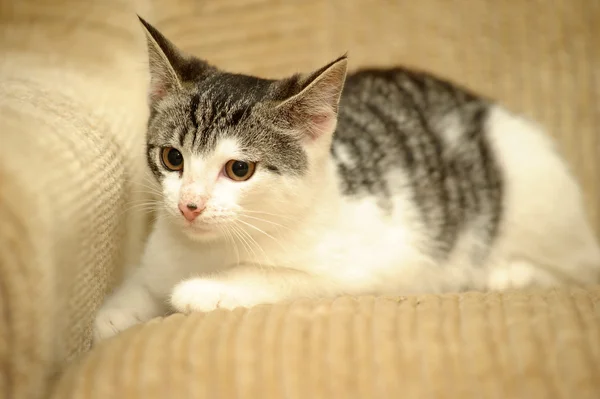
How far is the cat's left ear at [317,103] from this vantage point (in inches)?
44.1

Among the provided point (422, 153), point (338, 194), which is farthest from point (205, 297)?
point (422, 153)

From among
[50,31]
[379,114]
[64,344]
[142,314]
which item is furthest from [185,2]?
[64,344]

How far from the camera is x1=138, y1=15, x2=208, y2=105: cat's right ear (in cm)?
123

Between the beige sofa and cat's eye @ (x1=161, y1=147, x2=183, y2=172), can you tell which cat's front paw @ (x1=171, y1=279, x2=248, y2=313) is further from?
cat's eye @ (x1=161, y1=147, x2=183, y2=172)

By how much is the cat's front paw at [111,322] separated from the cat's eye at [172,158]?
317 mm

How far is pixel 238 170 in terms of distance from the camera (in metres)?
1.16

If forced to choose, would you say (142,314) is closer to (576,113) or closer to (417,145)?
(417,145)

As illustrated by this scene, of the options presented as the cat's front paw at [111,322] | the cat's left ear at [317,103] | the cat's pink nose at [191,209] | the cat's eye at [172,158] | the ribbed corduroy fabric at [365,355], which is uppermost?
the cat's left ear at [317,103]

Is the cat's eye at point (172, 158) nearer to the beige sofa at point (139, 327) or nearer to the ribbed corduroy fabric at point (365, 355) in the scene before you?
the beige sofa at point (139, 327)

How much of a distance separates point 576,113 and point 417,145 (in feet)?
2.06

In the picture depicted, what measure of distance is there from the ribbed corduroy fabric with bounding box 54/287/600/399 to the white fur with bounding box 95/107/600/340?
16cm

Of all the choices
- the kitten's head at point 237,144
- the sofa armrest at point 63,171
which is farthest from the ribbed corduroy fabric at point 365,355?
the kitten's head at point 237,144

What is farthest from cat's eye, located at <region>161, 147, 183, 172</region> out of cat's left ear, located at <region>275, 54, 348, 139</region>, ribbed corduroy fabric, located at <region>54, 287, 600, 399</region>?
ribbed corduroy fabric, located at <region>54, 287, 600, 399</region>

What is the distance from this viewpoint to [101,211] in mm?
1204
